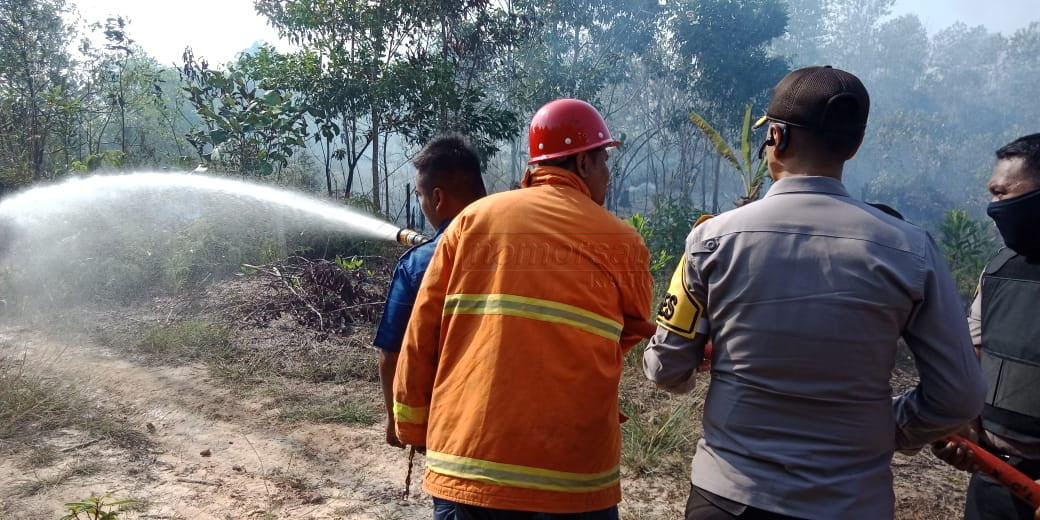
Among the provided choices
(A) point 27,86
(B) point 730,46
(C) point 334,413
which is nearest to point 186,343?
(C) point 334,413

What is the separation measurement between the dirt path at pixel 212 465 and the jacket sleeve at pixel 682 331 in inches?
86.6

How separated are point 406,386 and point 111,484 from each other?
2633 millimetres

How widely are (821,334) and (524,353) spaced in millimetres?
642

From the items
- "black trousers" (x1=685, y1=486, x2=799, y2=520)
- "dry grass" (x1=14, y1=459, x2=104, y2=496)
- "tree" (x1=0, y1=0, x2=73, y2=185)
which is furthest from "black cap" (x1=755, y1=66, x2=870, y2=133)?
"tree" (x1=0, y1=0, x2=73, y2=185)

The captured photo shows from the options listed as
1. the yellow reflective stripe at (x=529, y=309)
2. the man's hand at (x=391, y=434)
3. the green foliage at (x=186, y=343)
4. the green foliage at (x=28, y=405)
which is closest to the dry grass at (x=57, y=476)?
the green foliage at (x=28, y=405)

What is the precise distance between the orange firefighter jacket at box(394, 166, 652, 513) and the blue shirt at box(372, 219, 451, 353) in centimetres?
23

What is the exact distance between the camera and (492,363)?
1519mm

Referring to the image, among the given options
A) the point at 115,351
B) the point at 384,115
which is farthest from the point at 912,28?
the point at 115,351

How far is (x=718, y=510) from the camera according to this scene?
1.39 metres

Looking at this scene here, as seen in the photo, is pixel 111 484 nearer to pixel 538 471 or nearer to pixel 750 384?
pixel 538 471

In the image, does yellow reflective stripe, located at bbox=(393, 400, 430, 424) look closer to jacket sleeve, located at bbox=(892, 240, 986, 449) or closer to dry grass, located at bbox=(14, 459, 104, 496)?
jacket sleeve, located at bbox=(892, 240, 986, 449)

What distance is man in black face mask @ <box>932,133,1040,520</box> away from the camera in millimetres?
1896

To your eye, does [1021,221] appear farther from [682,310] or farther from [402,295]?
[402,295]

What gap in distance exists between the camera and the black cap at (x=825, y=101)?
1342 millimetres
